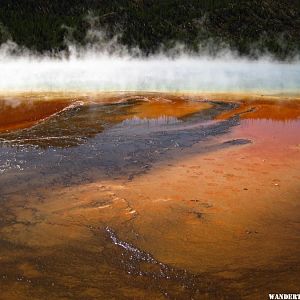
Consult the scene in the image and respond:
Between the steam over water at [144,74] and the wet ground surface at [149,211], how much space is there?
33.5 feet

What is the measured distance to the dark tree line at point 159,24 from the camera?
39.8 metres

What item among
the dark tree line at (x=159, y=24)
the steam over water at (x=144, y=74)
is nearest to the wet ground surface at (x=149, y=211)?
the steam over water at (x=144, y=74)

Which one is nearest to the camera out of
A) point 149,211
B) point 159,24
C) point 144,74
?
point 149,211

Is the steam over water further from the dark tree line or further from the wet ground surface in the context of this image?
the wet ground surface

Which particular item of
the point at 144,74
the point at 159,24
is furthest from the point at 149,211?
the point at 159,24

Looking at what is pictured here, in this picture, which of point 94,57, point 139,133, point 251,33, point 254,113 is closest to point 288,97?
point 254,113

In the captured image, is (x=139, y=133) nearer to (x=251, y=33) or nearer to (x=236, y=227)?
(x=236, y=227)

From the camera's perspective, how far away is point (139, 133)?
35.2ft

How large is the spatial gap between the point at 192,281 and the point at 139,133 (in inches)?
261

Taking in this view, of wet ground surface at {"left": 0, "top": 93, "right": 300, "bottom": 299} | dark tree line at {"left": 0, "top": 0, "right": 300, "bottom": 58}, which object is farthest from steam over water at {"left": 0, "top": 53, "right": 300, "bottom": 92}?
wet ground surface at {"left": 0, "top": 93, "right": 300, "bottom": 299}

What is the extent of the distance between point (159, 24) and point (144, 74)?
18.0 metres

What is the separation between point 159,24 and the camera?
1805 inches

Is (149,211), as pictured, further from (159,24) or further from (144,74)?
(159,24)

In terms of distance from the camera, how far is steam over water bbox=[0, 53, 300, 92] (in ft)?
69.7
